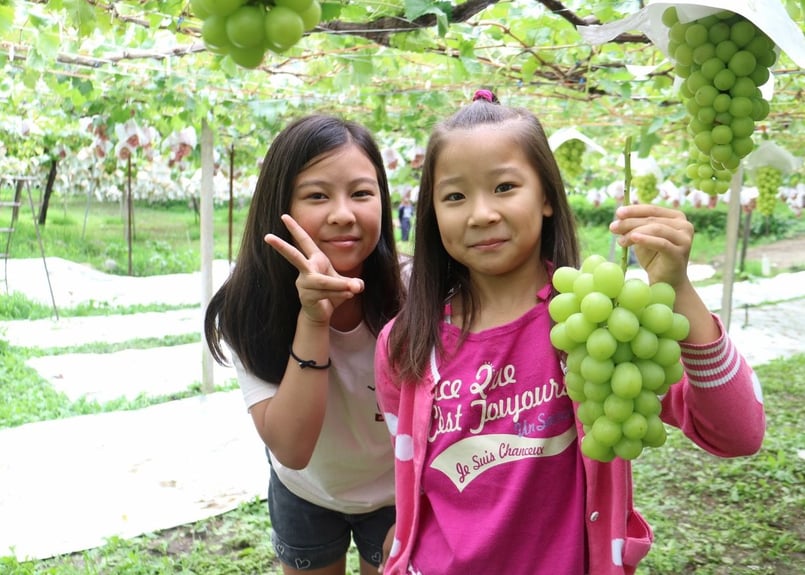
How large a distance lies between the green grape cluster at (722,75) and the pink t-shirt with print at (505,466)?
1.32 ft

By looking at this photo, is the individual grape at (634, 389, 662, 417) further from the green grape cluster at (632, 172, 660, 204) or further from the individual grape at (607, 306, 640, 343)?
the green grape cluster at (632, 172, 660, 204)

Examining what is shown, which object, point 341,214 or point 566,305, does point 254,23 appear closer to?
point 566,305

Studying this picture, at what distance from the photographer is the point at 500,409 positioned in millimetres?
1269

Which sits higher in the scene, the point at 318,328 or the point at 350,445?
the point at 318,328

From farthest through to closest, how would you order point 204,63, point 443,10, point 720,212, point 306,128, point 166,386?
1. point 720,212
2. point 166,386
3. point 204,63
4. point 443,10
5. point 306,128

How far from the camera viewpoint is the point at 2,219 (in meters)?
15.3

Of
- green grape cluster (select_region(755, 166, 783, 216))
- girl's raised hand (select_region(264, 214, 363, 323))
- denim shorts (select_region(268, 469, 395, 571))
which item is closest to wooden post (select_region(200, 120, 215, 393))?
denim shorts (select_region(268, 469, 395, 571))

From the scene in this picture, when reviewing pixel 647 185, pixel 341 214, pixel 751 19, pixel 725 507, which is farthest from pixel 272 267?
pixel 647 185

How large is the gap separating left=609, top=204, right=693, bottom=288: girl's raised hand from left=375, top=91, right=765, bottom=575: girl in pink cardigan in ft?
0.86

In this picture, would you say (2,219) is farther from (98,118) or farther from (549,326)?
(549,326)

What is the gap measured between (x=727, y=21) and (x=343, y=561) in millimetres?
1544

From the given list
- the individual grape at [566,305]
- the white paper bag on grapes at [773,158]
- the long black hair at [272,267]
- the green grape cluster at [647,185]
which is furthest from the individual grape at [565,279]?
the green grape cluster at [647,185]

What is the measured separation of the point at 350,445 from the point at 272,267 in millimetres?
475

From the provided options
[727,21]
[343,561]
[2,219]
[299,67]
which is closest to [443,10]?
[727,21]
